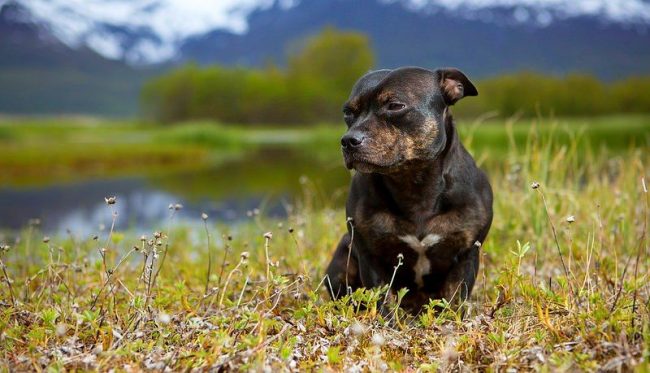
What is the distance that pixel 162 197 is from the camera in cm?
2188

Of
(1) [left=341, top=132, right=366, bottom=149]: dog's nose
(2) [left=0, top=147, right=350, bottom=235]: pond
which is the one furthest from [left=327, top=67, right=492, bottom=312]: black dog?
(2) [left=0, top=147, right=350, bottom=235]: pond

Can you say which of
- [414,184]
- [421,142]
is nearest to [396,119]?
[421,142]

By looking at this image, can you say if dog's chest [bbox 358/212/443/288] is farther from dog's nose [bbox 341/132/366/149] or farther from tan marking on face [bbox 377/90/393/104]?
tan marking on face [bbox 377/90/393/104]

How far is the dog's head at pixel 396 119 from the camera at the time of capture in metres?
3.99

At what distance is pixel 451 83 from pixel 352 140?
3.00 feet

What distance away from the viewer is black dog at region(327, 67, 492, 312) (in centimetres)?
407

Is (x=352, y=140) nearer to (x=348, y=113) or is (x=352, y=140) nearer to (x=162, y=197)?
(x=348, y=113)

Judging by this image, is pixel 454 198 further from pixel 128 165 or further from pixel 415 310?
pixel 128 165

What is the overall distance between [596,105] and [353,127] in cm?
8553

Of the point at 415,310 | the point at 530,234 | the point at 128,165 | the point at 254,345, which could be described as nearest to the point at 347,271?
the point at 415,310


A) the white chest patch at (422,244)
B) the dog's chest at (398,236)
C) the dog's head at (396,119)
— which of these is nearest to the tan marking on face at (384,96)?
the dog's head at (396,119)

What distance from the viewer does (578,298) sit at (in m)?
3.69

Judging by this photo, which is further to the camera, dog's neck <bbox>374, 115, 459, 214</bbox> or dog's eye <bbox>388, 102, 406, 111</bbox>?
dog's neck <bbox>374, 115, 459, 214</bbox>

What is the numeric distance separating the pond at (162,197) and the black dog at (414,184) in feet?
28.7
